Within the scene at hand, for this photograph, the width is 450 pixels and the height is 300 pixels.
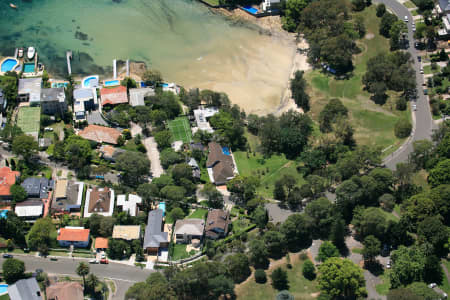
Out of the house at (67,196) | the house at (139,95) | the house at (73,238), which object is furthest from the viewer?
the house at (139,95)

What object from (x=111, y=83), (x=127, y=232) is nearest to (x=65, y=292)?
(x=127, y=232)

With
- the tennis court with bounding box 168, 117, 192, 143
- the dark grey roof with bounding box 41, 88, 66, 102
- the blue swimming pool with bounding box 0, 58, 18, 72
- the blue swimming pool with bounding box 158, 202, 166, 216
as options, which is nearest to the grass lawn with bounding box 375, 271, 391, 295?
the blue swimming pool with bounding box 158, 202, 166, 216

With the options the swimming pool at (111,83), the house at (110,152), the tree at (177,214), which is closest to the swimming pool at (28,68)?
the swimming pool at (111,83)

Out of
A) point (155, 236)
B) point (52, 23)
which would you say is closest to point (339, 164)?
point (155, 236)

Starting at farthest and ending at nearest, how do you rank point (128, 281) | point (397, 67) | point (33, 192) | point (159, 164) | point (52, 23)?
point (52, 23), point (397, 67), point (159, 164), point (33, 192), point (128, 281)

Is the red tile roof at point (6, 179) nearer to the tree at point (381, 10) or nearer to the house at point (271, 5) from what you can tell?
the house at point (271, 5)

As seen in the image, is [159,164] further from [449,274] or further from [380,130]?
[449,274]
